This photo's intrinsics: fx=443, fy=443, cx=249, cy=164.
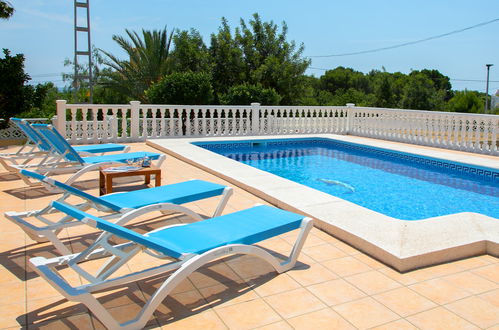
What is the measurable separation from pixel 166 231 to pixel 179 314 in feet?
2.44

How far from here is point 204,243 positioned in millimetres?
3250

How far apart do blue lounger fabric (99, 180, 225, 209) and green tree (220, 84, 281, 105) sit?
38.1ft

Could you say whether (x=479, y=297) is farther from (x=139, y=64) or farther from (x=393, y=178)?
(x=139, y=64)

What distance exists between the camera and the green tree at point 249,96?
16.4m

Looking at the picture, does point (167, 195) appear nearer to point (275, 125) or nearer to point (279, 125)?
point (275, 125)

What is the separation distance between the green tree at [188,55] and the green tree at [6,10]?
8271 millimetres

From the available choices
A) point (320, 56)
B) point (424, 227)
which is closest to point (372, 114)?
point (424, 227)

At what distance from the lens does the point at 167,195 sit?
15.0ft

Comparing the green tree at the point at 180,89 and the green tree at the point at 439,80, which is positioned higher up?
the green tree at the point at 439,80

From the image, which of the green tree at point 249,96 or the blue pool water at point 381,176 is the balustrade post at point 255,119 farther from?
the green tree at point 249,96

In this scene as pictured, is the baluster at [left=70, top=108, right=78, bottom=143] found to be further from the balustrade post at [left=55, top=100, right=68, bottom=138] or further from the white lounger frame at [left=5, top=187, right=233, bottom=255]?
the white lounger frame at [left=5, top=187, right=233, bottom=255]

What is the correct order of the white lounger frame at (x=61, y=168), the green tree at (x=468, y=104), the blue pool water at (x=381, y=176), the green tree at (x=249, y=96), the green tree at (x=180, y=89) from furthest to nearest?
the green tree at (x=468, y=104) < the green tree at (x=249, y=96) < the green tree at (x=180, y=89) < the blue pool water at (x=381, y=176) < the white lounger frame at (x=61, y=168)

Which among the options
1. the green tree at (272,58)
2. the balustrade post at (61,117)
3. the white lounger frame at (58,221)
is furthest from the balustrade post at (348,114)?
the white lounger frame at (58,221)

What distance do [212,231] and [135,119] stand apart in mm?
9713
